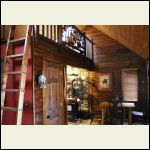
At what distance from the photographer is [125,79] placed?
7320mm

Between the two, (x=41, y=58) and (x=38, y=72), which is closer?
(x=38, y=72)

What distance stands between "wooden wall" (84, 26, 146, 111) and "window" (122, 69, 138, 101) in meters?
0.15

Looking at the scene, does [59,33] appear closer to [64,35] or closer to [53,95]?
[64,35]

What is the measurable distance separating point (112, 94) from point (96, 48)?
6.61 feet

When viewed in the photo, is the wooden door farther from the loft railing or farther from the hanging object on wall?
the hanging object on wall

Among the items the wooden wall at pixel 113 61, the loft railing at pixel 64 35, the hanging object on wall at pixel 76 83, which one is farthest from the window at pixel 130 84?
the loft railing at pixel 64 35

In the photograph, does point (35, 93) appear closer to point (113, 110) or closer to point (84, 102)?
point (113, 110)

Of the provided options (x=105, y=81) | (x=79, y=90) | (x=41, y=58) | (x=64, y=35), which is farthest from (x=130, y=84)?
(x=41, y=58)

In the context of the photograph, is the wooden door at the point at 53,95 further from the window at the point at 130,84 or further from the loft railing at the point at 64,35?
the window at the point at 130,84

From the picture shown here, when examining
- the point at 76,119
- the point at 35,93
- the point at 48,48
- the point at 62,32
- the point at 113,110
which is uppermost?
the point at 62,32

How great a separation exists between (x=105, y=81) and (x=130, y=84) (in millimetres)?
980

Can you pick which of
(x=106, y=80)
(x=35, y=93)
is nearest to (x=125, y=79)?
(x=106, y=80)

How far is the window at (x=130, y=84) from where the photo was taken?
7.13 m

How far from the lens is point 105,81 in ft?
24.8
